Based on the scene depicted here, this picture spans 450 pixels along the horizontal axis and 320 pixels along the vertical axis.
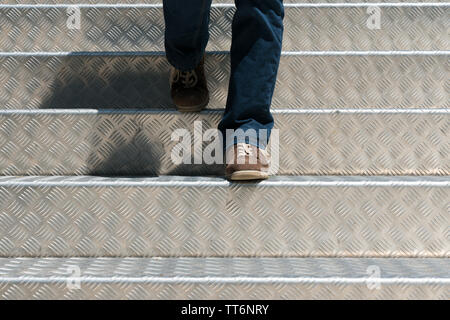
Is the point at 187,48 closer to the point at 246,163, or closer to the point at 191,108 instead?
the point at 191,108

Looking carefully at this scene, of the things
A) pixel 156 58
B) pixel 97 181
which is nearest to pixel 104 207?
pixel 97 181

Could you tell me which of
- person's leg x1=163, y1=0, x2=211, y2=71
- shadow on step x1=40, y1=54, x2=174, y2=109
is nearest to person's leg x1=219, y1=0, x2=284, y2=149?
person's leg x1=163, y1=0, x2=211, y2=71

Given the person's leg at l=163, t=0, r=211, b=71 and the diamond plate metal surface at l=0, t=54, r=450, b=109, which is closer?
the person's leg at l=163, t=0, r=211, b=71

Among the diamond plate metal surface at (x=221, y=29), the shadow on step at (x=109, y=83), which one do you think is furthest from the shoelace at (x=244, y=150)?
the diamond plate metal surface at (x=221, y=29)

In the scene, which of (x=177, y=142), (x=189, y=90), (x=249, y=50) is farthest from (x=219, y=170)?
(x=249, y=50)

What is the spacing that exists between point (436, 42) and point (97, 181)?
153 centimetres

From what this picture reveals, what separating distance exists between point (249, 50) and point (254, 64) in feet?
0.17

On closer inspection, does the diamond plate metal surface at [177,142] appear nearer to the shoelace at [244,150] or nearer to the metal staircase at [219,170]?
the metal staircase at [219,170]

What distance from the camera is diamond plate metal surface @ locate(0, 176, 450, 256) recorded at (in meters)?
1.46

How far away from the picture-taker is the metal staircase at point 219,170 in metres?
1.32

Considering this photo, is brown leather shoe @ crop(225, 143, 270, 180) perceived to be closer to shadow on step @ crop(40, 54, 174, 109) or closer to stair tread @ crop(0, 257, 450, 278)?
stair tread @ crop(0, 257, 450, 278)

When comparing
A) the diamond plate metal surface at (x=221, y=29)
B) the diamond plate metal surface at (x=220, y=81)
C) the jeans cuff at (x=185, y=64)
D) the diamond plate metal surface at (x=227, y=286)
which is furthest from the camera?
the diamond plate metal surface at (x=221, y=29)

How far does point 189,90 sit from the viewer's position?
1.66 meters

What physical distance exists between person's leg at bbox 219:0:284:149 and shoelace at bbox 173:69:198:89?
0.22 metres
